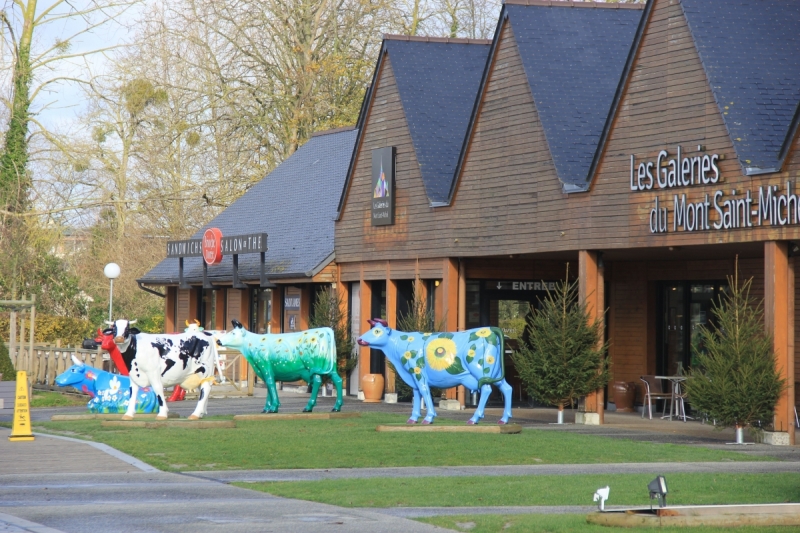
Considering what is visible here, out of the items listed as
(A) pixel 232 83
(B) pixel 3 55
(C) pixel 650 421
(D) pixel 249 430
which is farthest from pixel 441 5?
(D) pixel 249 430

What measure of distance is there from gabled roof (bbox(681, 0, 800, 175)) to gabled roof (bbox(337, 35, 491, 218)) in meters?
8.27

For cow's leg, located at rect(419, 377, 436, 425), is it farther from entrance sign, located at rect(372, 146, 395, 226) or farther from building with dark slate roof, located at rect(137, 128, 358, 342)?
building with dark slate roof, located at rect(137, 128, 358, 342)

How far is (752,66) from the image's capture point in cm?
2078

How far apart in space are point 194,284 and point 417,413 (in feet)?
59.7

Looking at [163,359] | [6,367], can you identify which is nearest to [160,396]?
[163,359]

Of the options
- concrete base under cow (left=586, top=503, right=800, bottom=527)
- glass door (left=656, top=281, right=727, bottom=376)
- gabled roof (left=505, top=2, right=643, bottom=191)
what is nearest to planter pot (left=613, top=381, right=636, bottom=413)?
glass door (left=656, top=281, right=727, bottom=376)

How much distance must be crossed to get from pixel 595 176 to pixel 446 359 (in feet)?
14.4

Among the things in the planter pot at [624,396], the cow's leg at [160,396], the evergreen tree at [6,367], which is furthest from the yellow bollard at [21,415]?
the planter pot at [624,396]

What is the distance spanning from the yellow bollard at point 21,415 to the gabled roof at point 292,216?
1235 centimetres

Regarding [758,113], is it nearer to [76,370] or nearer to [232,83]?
[76,370]

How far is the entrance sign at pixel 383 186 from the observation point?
29906 millimetres

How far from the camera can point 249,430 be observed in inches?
834

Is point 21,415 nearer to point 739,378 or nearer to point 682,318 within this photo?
point 739,378

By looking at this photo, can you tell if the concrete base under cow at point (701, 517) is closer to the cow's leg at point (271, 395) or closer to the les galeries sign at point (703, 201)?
the les galeries sign at point (703, 201)
